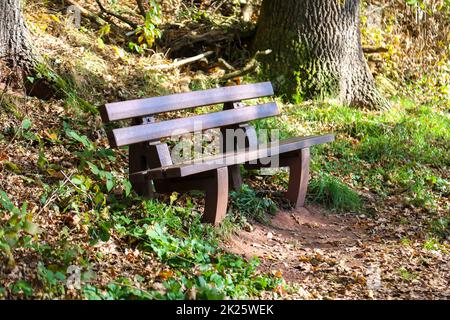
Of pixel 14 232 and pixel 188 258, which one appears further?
pixel 188 258

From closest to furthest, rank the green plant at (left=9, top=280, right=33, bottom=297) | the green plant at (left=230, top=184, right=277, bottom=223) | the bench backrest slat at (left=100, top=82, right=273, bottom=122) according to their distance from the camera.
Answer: the green plant at (left=9, top=280, right=33, bottom=297) < the bench backrest slat at (left=100, top=82, right=273, bottom=122) < the green plant at (left=230, top=184, right=277, bottom=223)

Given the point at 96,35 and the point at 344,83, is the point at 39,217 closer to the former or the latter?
the point at 96,35

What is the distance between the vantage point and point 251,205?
6195 mm

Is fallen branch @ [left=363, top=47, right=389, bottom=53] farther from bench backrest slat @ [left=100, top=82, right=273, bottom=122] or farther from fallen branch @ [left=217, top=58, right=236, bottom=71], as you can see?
bench backrest slat @ [left=100, top=82, right=273, bottom=122]

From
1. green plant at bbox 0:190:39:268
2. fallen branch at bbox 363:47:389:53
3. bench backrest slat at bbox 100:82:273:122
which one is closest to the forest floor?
green plant at bbox 0:190:39:268

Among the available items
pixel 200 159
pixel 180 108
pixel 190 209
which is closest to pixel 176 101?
pixel 180 108

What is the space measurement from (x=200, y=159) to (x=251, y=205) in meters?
0.76

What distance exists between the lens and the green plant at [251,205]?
6.11 metres

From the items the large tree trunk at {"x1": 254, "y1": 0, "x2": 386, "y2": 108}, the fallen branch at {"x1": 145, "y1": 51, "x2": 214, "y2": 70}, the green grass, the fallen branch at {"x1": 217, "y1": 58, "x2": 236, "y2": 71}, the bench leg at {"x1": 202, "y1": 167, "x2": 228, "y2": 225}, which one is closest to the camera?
the bench leg at {"x1": 202, "y1": 167, "x2": 228, "y2": 225}

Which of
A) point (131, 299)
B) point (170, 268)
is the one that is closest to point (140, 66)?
point (170, 268)

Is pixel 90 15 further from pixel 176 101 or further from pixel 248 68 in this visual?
pixel 176 101

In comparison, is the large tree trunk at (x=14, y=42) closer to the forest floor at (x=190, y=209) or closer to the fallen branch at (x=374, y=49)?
the forest floor at (x=190, y=209)

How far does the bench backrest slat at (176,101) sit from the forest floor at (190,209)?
39 cm

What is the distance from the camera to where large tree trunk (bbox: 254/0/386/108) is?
29.3 ft
